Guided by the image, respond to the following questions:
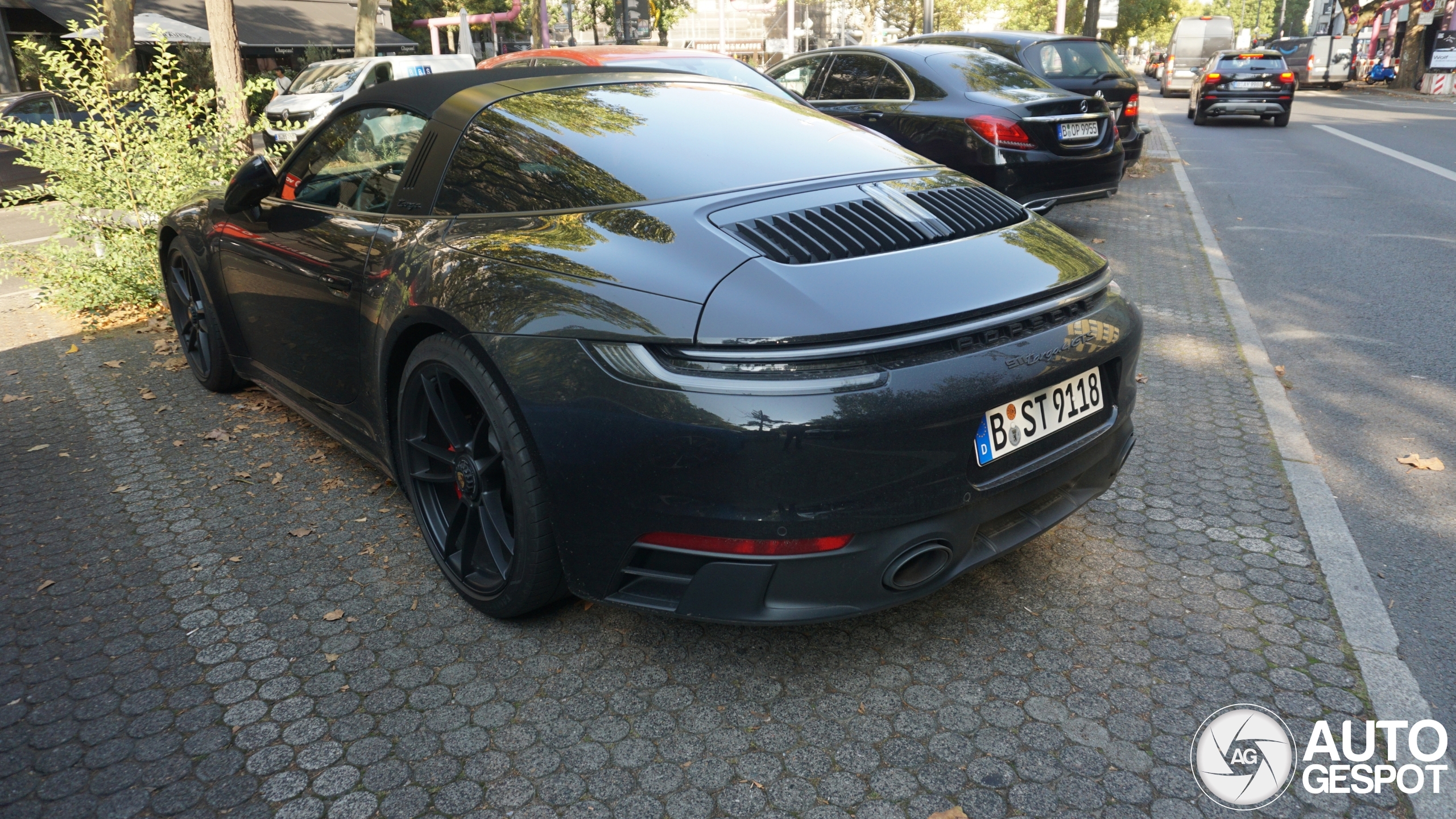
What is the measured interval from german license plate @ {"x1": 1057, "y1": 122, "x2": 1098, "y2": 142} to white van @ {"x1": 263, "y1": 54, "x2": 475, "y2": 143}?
11.7 meters

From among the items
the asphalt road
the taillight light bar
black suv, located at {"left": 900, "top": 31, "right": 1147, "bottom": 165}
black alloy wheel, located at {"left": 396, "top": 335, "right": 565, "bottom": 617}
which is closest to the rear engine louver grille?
black alloy wheel, located at {"left": 396, "top": 335, "right": 565, "bottom": 617}

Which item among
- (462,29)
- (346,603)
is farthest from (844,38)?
(346,603)

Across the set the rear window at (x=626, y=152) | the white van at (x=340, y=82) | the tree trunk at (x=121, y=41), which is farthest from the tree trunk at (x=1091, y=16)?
the rear window at (x=626, y=152)

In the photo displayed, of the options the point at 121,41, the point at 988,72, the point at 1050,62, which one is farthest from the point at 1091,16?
the point at 121,41

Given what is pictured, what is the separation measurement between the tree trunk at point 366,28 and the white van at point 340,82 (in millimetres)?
168

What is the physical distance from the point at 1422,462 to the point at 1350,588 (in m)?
1.31

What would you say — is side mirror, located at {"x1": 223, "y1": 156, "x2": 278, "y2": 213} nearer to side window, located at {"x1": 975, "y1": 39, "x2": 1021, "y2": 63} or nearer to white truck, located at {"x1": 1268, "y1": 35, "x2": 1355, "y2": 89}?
side window, located at {"x1": 975, "y1": 39, "x2": 1021, "y2": 63}

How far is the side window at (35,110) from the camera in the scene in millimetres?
14130

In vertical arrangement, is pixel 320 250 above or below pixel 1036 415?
above

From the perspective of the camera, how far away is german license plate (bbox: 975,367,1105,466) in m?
2.35

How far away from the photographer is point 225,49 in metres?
8.52

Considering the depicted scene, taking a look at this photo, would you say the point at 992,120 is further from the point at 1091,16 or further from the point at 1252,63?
the point at 1091,16

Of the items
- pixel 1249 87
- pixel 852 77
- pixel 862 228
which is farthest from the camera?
pixel 1249 87

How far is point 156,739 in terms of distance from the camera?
95.3 inches
